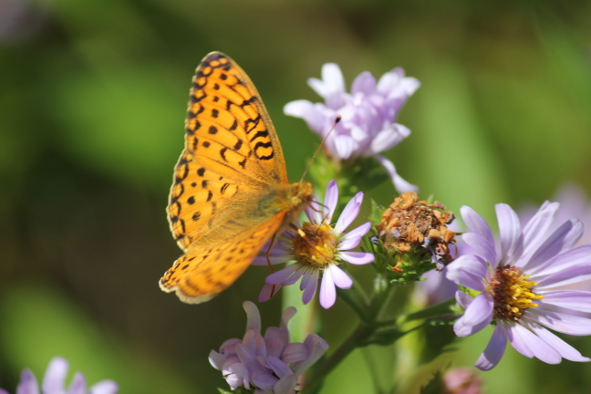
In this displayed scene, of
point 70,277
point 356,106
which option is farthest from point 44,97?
point 356,106

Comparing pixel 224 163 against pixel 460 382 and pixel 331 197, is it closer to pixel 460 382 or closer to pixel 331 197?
pixel 331 197

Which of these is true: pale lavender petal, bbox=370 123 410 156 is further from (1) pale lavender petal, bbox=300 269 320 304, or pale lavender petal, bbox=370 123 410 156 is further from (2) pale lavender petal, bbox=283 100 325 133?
(1) pale lavender petal, bbox=300 269 320 304

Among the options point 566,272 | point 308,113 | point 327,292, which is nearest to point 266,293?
point 327,292

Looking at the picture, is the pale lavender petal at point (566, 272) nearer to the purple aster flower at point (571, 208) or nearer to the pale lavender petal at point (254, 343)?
the pale lavender petal at point (254, 343)

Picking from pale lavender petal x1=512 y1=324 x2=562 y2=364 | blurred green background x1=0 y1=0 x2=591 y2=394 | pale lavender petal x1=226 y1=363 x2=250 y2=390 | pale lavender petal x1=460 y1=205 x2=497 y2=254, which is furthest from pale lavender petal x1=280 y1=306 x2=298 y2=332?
blurred green background x1=0 y1=0 x2=591 y2=394

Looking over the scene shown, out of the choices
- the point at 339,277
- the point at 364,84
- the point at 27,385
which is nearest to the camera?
the point at 339,277

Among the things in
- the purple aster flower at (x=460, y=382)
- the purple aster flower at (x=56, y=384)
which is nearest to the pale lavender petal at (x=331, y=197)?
the purple aster flower at (x=460, y=382)
